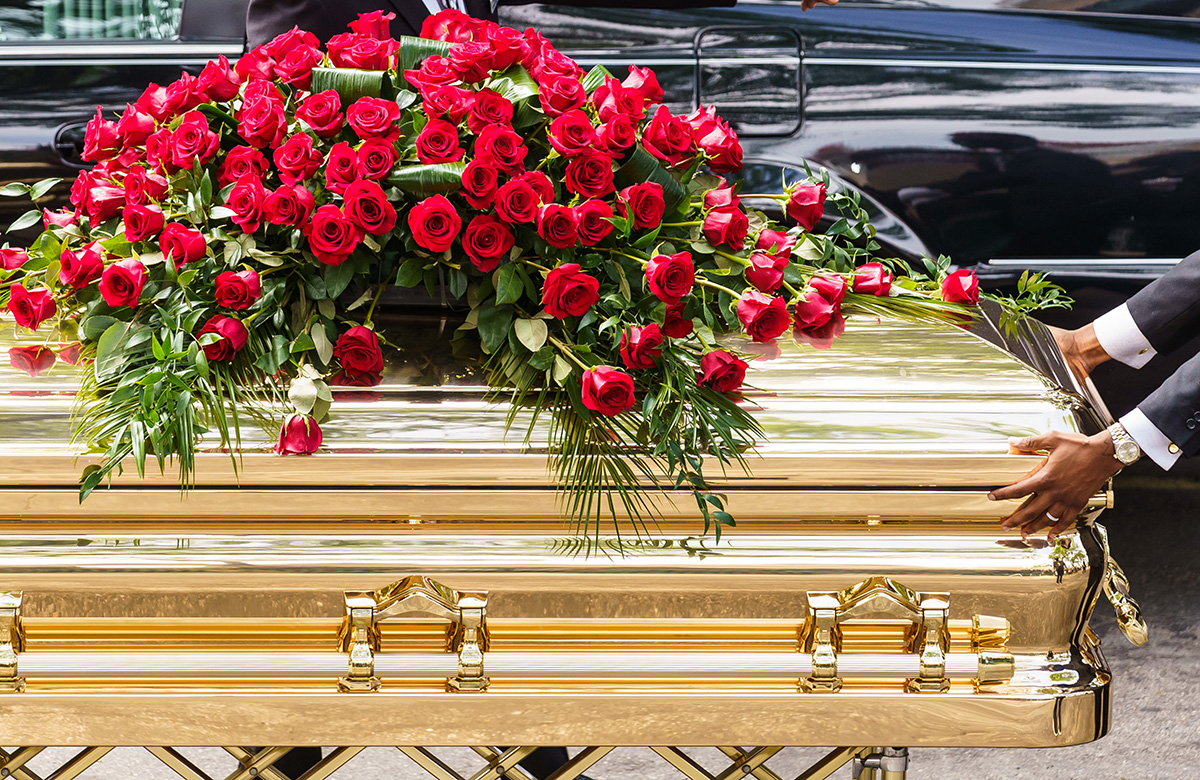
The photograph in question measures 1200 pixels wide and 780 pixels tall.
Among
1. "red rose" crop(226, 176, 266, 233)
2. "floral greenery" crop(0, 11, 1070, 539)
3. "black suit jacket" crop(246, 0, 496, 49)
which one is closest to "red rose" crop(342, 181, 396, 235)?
"floral greenery" crop(0, 11, 1070, 539)

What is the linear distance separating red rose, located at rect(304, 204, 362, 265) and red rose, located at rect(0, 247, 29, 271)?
53 cm

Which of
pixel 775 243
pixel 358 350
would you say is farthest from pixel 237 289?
pixel 775 243

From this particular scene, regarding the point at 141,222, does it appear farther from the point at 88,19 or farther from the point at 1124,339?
the point at 88,19

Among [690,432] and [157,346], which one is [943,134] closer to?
[690,432]

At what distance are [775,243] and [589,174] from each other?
1.09 feet

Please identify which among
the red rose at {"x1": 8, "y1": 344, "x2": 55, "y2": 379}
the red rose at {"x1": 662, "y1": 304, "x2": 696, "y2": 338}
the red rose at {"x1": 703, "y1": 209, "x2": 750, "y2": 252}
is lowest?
the red rose at {"x1": 8, "y1": 344, "x2": 55, "y2": 379}

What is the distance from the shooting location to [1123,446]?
1521 millimetres

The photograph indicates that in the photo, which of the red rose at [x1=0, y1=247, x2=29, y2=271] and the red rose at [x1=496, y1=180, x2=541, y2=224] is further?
the red rose at [x1=0, y1=247, x2=29, y2=271]

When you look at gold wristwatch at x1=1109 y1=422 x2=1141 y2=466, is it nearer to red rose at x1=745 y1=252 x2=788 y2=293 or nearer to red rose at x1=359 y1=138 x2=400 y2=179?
red rose at x1=745 y1=252 x2=788 y2=293

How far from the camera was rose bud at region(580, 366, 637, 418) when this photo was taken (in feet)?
4.49

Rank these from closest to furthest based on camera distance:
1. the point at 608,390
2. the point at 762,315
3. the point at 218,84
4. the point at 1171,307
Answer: the point at 608,390 < the point at 762,315 < the point at 218,84 < the point at 1171,307

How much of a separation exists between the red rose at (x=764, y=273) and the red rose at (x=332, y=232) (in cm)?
52

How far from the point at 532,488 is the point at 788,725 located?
17.0 inches

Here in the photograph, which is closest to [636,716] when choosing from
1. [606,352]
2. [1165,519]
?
[606,352]
